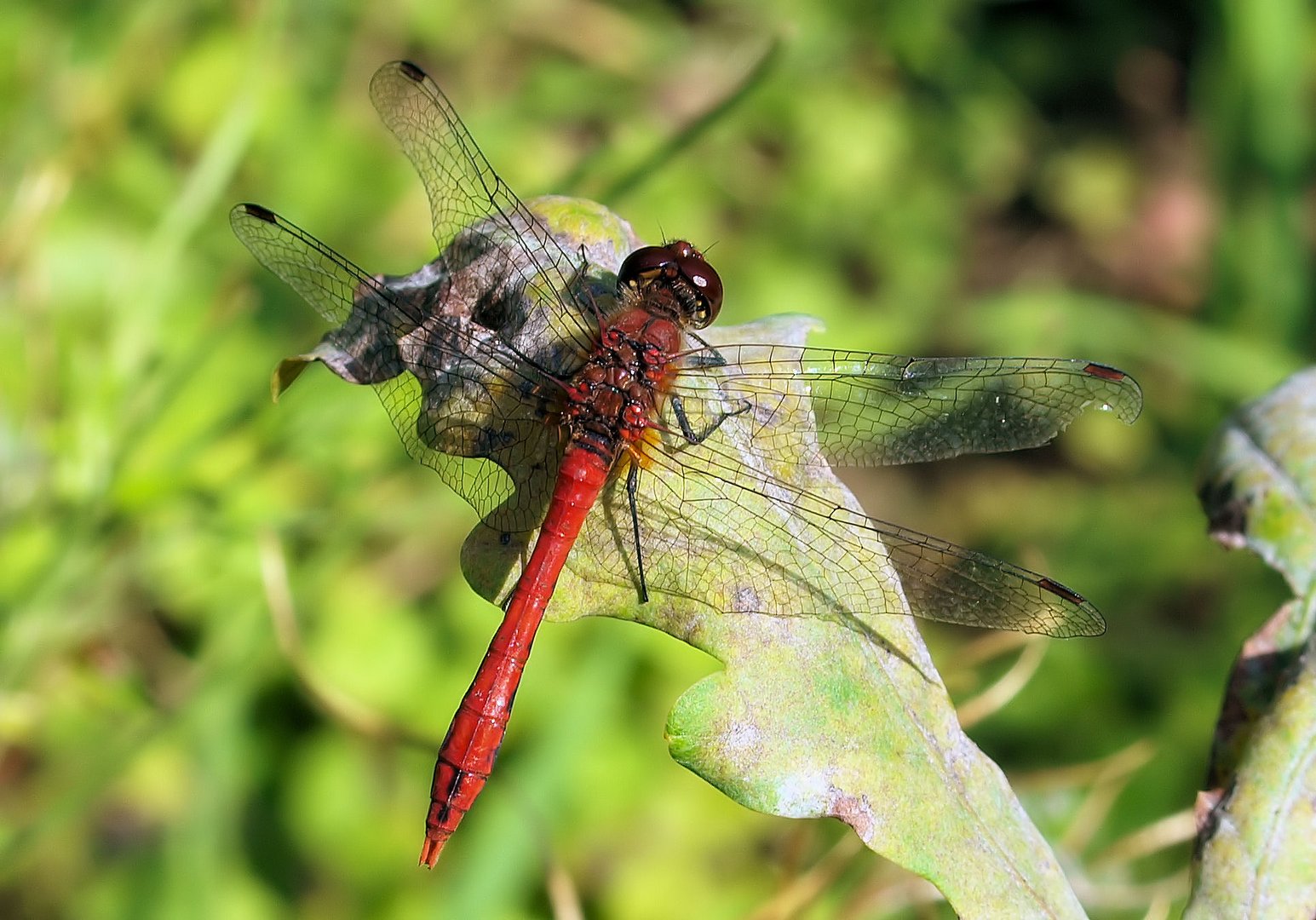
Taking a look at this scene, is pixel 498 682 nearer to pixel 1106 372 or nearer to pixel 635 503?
pixel 635 503

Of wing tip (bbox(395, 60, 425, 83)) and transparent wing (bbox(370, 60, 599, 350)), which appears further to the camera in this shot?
wing tip (bbox(395, 60, 425, 83))

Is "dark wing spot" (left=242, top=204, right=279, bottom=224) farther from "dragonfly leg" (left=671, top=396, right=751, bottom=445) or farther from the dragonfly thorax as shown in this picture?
"dragonfly leg" (left=671, top=396, right=751, bottom=445)

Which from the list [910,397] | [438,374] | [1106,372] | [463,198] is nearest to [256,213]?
[463,198]

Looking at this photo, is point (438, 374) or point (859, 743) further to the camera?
point (438, 374)

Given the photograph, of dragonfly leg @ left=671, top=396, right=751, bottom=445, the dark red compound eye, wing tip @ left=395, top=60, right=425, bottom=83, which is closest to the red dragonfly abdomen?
dragonfly leg @ left=671, top=396, right=751, bottom=445

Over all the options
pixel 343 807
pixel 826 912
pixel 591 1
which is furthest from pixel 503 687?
pixel 591 1

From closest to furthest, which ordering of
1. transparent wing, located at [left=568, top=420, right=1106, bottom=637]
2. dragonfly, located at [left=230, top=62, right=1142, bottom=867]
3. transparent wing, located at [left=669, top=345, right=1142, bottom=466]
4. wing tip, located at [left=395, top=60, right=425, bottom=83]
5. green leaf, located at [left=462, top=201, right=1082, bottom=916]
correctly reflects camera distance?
green leaf, located at [left=462, top=201, right=1082, bottom=916], transparent wing, located at [left=568, top=420, right=1106, bottom=637], dragonfly, located at [left=230, top=62, right=1142, bottom=867], transparent wing, located at [left=669, top=345, right=1142, bottom=466], wing tip, located at [left=395, top=60, right=425, bottom=83]

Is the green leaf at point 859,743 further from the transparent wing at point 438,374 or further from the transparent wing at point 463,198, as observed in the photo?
the transparent wing at point 463,198
